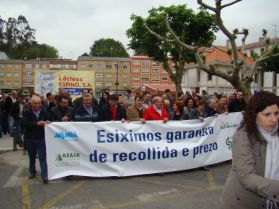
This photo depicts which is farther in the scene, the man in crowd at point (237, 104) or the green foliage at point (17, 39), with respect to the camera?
the green foliage at point (17, 39)

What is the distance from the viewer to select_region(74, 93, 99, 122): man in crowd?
761cm

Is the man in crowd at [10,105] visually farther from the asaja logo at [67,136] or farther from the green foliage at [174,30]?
the green foliage at [174,30]

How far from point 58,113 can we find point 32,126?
117 centimetres

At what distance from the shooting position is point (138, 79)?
102 metres

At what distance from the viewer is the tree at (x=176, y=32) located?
24406 millimetres

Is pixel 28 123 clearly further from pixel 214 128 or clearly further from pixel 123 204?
pixel 214 128

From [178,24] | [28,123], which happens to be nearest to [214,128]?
[28,123]

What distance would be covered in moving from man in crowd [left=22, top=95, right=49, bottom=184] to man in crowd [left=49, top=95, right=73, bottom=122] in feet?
2.47

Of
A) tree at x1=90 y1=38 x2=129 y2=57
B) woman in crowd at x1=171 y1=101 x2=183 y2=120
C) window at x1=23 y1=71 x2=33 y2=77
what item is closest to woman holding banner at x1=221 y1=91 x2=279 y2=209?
woman in crowd at x1=171 y1=101 x2=183 y2=120

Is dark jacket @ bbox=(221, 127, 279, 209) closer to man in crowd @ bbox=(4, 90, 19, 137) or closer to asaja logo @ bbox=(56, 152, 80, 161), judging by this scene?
asaja logo @ bbox=(56, 152, 80, 161)

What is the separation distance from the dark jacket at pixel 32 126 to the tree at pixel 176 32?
A: 17.6 meters

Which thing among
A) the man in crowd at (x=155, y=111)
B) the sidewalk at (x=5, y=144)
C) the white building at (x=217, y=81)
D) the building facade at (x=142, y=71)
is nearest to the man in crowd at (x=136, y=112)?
the man in crowd at (x=155, y=111)

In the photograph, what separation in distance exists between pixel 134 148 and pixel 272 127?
513cm

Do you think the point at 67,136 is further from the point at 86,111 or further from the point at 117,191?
the point at 117,191
